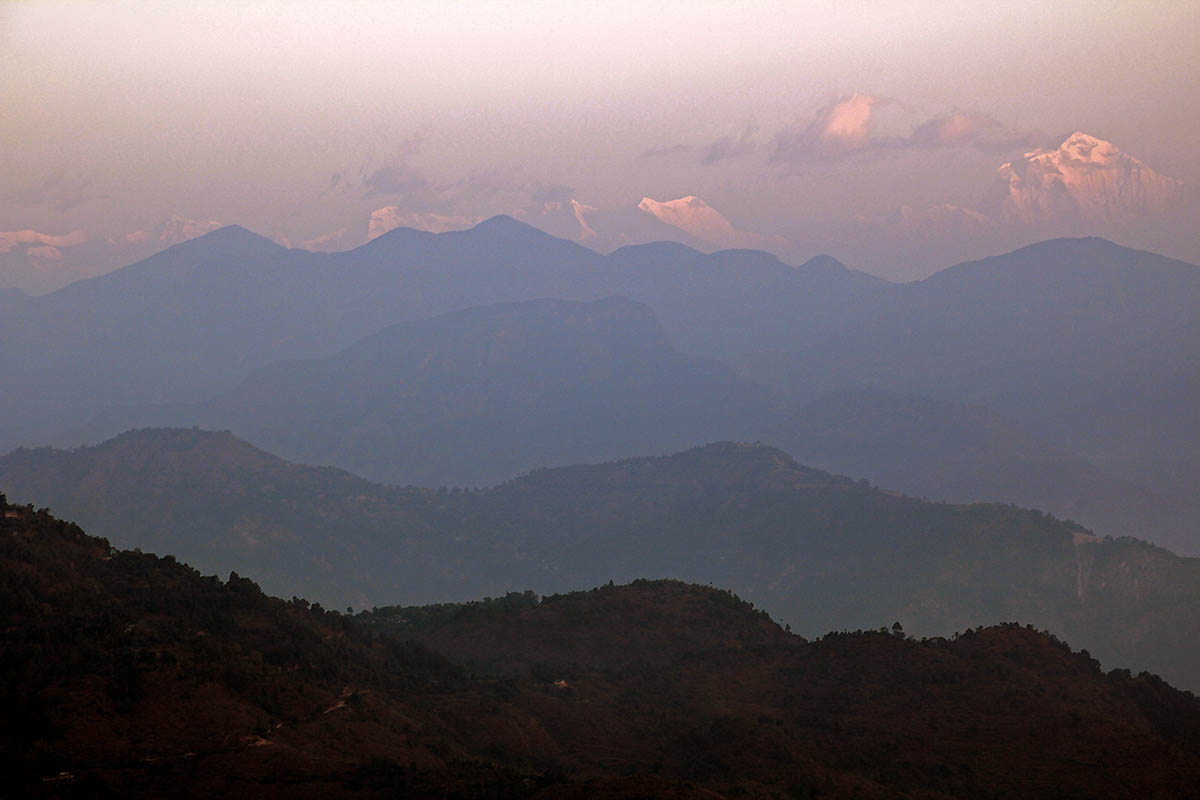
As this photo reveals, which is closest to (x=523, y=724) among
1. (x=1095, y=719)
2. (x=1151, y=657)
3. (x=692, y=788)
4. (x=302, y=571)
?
(x=692, y=788)

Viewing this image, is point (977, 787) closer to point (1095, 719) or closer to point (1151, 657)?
point (1095, 719)

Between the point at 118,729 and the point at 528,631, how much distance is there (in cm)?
4760

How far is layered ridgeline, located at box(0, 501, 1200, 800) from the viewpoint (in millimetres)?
40906

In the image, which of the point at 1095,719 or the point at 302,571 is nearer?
the point at 1095,719

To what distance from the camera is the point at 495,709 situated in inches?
2287

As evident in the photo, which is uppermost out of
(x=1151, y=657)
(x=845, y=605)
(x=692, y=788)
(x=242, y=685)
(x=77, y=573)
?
(x=77, y=573)

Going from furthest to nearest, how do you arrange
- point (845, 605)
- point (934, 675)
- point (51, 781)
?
point (845, 605), point (934, 675), point (51, 781)

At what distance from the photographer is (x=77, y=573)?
5788 cm

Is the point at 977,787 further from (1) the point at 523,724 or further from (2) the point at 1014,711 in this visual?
(1) the point at 523,724

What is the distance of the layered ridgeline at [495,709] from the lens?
40906 millimetres

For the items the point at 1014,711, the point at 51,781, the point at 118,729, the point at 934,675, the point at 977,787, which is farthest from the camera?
the point at 934,675

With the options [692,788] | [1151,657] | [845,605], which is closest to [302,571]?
[845,605]

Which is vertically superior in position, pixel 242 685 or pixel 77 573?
pixel 77 573

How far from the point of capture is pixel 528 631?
8744cm
